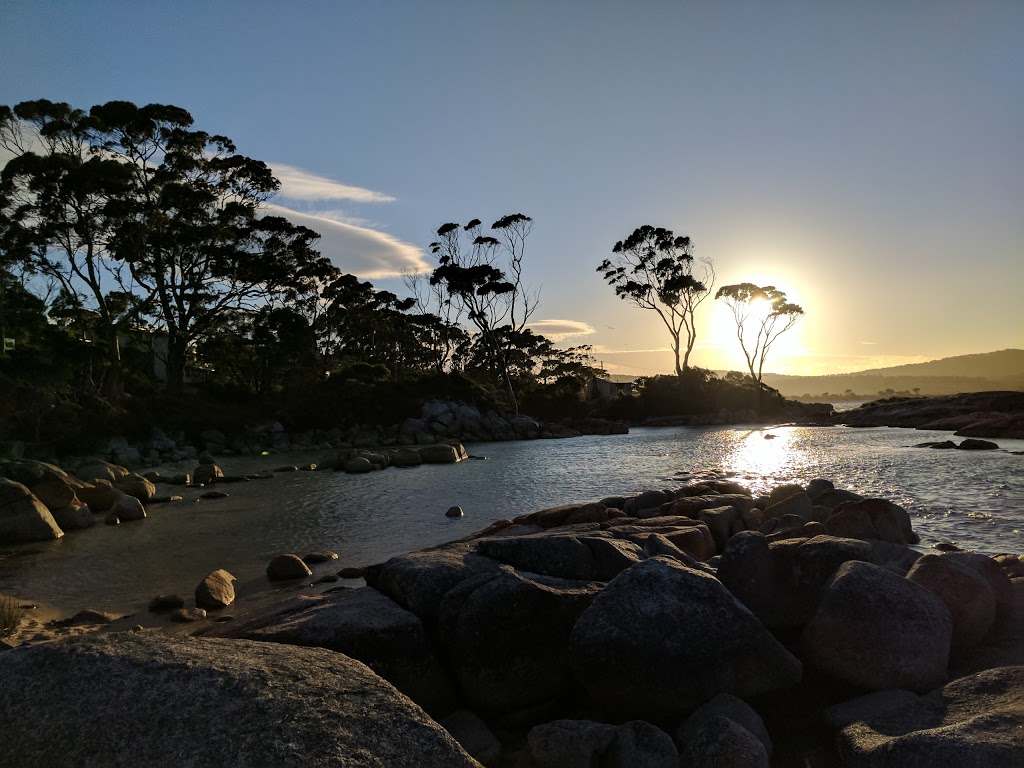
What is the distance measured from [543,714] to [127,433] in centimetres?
3335

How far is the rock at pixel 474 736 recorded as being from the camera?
3.98 metres

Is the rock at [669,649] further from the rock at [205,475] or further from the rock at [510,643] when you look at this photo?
the rock at [205,475]

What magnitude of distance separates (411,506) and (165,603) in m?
8.02

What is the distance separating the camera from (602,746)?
11.9 ft

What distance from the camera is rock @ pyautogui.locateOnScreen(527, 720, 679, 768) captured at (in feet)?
11.5

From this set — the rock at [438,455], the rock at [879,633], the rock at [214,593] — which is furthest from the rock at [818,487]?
the rock at [438,455]

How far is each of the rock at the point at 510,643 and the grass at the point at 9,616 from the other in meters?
5.44

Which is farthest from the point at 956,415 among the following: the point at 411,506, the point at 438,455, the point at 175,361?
the point at 175,361

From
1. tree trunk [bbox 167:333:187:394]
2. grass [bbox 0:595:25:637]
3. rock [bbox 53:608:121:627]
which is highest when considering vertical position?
tree trunk [bbox 167:333:187:394]

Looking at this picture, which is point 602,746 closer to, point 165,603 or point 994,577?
point 994,577

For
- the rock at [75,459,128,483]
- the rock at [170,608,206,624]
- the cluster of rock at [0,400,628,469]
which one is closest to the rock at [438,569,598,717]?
the rock at [170,608,206,624]

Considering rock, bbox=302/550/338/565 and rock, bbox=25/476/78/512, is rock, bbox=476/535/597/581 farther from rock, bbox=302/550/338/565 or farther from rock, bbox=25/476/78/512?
rock, bbox=25/476/78/512

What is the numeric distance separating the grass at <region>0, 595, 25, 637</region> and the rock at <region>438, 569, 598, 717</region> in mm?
5436

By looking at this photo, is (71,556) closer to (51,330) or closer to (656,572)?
(656,572)
